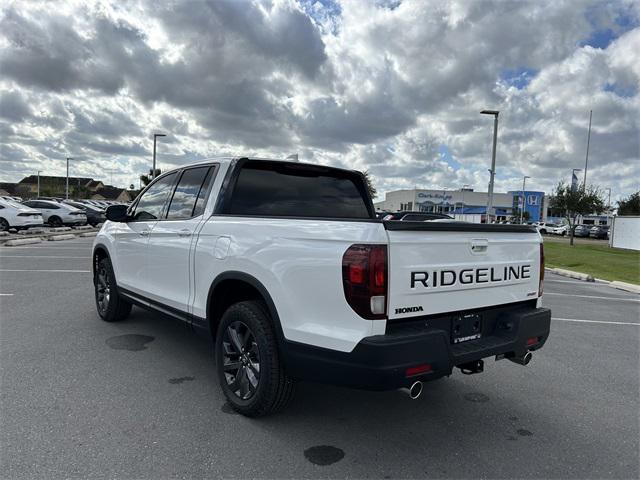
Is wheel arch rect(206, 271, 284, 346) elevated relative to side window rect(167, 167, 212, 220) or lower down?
lower down

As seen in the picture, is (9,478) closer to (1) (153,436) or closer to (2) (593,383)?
(1) (153,436)

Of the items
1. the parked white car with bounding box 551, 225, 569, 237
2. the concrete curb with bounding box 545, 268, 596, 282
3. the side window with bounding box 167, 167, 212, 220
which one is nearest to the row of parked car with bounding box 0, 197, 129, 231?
the side window with bounding box 167, 167, 212, 220

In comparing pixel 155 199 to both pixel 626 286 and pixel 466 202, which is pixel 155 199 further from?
pixel 466 202

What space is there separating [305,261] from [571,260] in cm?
1880

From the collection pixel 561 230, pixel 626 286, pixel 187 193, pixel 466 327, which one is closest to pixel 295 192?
pixel 187 193

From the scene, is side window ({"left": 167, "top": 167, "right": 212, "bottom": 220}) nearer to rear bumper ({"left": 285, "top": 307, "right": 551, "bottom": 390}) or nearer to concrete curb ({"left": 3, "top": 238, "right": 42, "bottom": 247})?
rear bumper ({"left": 285, "top": 307, "right": 551, "bottom": 390})

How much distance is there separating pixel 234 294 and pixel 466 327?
1.74m

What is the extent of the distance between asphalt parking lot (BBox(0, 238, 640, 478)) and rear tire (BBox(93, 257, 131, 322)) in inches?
15.2

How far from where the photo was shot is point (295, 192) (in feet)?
14.1

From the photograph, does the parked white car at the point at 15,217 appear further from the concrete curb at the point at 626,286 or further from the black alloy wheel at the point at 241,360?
the concrete curb at the point at 626,286

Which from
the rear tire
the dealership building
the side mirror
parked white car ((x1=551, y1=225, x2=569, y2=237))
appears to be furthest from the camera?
the dealership building

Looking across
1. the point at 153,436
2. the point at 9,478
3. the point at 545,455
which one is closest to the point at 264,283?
the point at 153,436

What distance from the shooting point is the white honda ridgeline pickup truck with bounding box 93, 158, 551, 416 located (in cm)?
269

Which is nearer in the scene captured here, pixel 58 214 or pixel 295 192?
pixel 295 192
